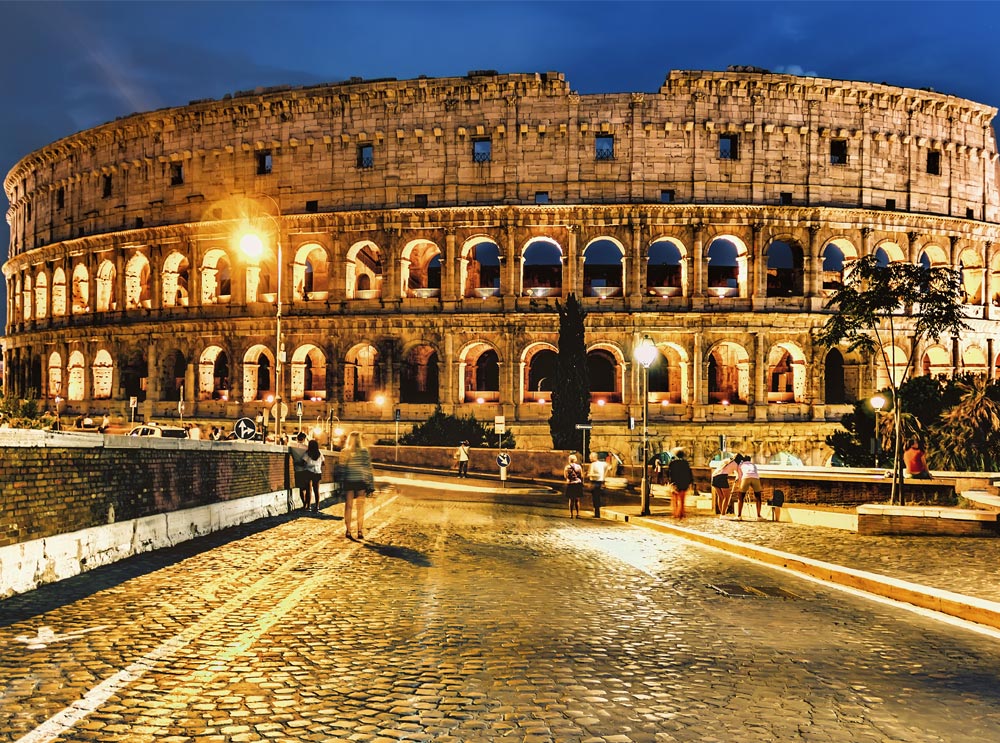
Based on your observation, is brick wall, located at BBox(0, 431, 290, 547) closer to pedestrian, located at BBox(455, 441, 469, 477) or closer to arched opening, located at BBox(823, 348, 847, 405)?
pedestrian, located at BBox(455, 441, 469, 477)

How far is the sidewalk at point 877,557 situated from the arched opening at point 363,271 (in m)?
26.5

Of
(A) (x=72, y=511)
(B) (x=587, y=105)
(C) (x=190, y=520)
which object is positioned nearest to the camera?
(A) (x=72, y=511)

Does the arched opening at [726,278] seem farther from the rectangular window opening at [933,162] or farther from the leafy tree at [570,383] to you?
the rectangular window opening at [933,162]

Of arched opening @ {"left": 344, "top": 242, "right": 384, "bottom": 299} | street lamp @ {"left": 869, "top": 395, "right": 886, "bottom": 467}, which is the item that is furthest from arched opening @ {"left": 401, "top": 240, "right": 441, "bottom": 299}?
street lamp @ {"left": 869, "top": 395, "right": 886, "bottom": 467}

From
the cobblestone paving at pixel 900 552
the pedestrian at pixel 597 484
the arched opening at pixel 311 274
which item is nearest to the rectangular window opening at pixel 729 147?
the arched opening at pixel 311 274

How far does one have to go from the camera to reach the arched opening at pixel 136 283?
45.2m

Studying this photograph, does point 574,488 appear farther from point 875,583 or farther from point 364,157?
point 364,157

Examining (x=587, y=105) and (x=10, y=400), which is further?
(x=587, y=105)

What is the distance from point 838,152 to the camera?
1574 inches

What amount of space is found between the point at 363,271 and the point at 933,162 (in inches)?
1200

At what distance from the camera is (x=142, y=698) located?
4.64 metres

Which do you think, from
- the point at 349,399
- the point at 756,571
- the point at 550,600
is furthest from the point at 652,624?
the point at 349,399

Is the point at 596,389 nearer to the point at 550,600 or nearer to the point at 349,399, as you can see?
the point at 349,399

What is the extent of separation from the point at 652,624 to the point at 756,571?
3833 millimetres
